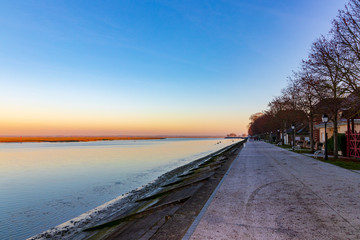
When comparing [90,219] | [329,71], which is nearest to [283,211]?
[90,219]

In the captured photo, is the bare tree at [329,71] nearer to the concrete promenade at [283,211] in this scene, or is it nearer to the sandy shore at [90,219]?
the concrete promenade at [283,211]

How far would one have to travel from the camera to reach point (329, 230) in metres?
4.88

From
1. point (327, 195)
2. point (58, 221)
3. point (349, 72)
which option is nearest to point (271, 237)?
point (327, 195)

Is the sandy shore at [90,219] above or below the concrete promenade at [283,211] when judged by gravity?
below

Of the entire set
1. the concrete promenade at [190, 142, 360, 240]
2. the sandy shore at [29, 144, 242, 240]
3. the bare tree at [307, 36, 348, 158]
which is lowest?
the sandy shore at [29, 144, 242, 240]

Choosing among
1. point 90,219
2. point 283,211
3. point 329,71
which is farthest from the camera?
point 329,71

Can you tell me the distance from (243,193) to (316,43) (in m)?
15.3

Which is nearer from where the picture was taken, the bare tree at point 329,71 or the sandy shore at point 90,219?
the sandy shore at point 90,219

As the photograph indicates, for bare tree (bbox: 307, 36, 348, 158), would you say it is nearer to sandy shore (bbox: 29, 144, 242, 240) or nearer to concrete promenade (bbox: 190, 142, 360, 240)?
concrete promenade (bbox: 190, 142, 360, 240)

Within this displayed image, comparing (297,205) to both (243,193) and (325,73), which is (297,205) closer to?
(243,193)

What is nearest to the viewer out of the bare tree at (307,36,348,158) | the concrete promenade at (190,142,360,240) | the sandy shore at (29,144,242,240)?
the concrete promenade at (190,142,360,240)

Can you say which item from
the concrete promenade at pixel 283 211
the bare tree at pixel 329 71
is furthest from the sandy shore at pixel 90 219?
the bare tree at pixel 329 71

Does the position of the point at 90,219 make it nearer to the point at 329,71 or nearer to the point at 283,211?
the point at 283,211

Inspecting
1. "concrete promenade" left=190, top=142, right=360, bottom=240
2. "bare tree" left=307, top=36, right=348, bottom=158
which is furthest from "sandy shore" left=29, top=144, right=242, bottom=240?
"bare tree" left=307, top=36, right=348, bottom=158
